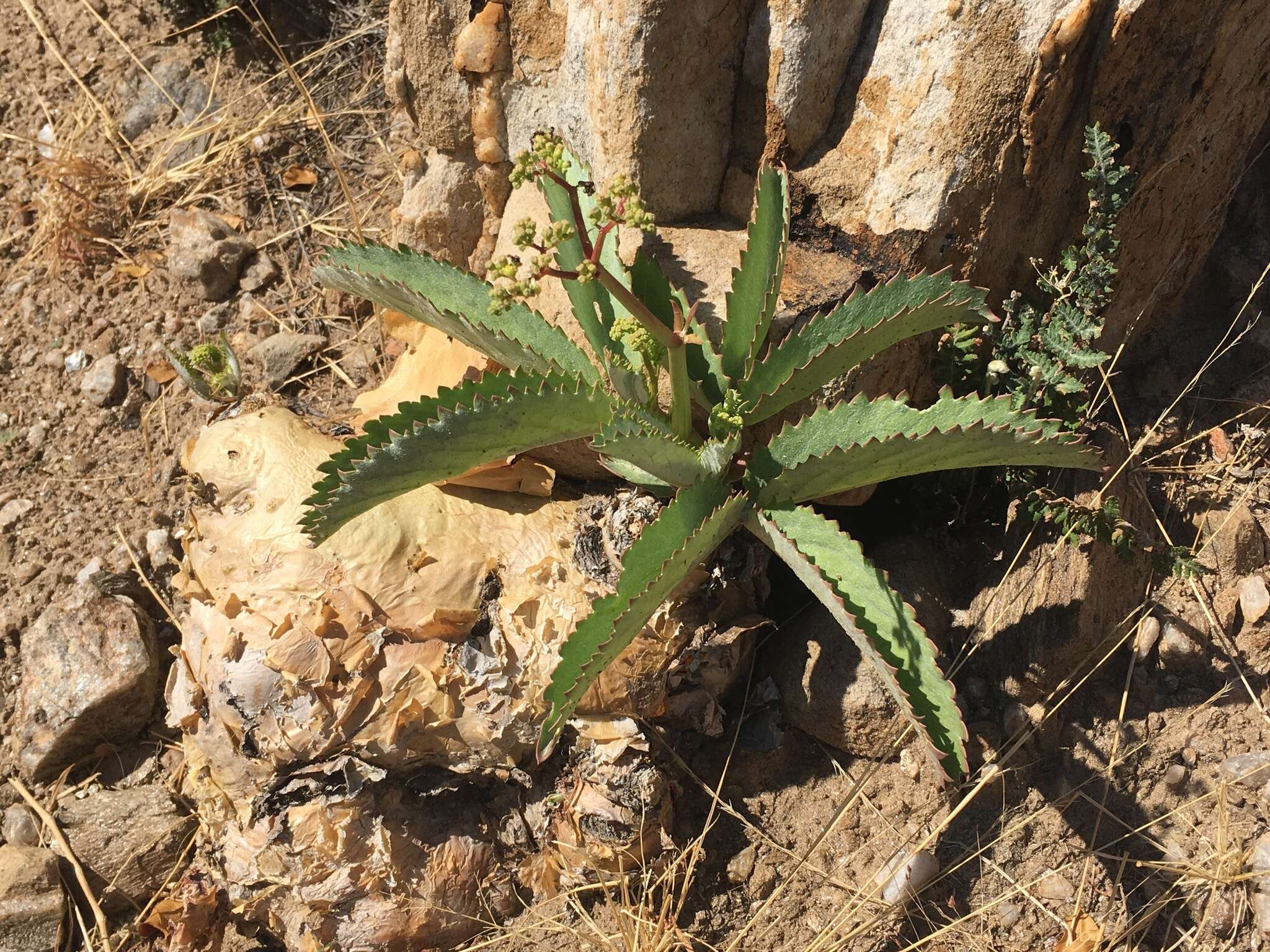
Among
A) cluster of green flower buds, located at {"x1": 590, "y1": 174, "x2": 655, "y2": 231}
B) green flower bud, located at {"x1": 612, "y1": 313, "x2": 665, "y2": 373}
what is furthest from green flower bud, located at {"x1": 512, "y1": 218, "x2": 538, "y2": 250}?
green flower bud, located at {"x1": 612, "y1": 313, "x2": 665, "y2": 373}

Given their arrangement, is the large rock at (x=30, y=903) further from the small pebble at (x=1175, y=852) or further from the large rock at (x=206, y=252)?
the small pebble at (x=1175, y=852)

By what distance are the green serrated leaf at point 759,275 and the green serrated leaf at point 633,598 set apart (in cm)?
32

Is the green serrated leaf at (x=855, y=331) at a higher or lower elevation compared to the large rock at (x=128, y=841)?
higher

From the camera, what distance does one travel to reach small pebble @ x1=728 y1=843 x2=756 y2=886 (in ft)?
7.34

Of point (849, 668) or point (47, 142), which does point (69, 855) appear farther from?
point (47, 142)

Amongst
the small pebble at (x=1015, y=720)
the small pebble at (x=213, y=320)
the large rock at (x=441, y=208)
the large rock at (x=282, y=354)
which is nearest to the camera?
the small pebble at (x=1015, y=720)

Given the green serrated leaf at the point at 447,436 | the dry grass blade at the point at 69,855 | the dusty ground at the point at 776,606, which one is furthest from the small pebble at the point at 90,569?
the green serrated leaf at the point at 447,436

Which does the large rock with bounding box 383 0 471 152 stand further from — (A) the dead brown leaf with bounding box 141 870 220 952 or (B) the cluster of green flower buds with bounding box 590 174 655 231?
(A) the dead brown leaf with bounding box 141 870 220 952

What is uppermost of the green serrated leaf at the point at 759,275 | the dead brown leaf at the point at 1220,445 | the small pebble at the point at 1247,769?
the green serrated leaf at the point at 759,275

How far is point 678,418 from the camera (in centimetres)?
203

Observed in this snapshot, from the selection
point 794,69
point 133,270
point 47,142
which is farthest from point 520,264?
point 47,142

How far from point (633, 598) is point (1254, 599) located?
1.55 meters

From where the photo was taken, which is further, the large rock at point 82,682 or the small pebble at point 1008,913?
the large rock at point 82,682

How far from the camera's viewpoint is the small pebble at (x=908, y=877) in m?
2.12
